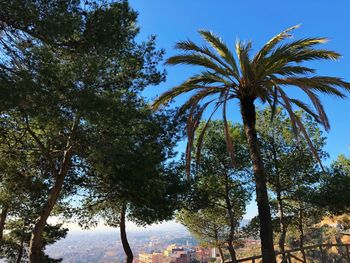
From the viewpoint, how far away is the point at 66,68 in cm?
917

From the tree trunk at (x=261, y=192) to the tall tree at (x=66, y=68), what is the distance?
3473 millimetres

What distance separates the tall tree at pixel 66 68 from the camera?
26.6 ft

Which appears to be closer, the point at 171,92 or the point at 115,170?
the point at 115,170

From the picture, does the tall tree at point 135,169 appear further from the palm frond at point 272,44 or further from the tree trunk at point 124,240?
the palm frond at point 272,44

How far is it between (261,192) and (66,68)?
5.81 metres

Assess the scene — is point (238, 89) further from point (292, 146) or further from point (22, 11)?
point (292, 146)

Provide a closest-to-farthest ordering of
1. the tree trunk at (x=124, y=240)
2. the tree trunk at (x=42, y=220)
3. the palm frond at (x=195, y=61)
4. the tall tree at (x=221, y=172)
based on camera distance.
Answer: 1. the tree trunk at (x=42, y=220)
2. the palm frond at (x=195, y=61)
3. the tree trunk at (x=124, y=240)
4. the tall tree at (x=221, y=172)

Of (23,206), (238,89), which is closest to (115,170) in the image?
(238,89)

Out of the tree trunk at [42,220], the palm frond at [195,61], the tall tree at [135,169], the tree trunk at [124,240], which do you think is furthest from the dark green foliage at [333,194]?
the tree trunk at [42,220]

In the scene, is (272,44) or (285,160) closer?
(272,44)

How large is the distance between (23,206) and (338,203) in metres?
13.8

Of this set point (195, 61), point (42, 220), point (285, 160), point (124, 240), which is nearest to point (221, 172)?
point (285, 160)

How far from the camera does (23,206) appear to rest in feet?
50.7

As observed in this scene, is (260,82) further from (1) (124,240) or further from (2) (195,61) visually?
(1) (124,240)
